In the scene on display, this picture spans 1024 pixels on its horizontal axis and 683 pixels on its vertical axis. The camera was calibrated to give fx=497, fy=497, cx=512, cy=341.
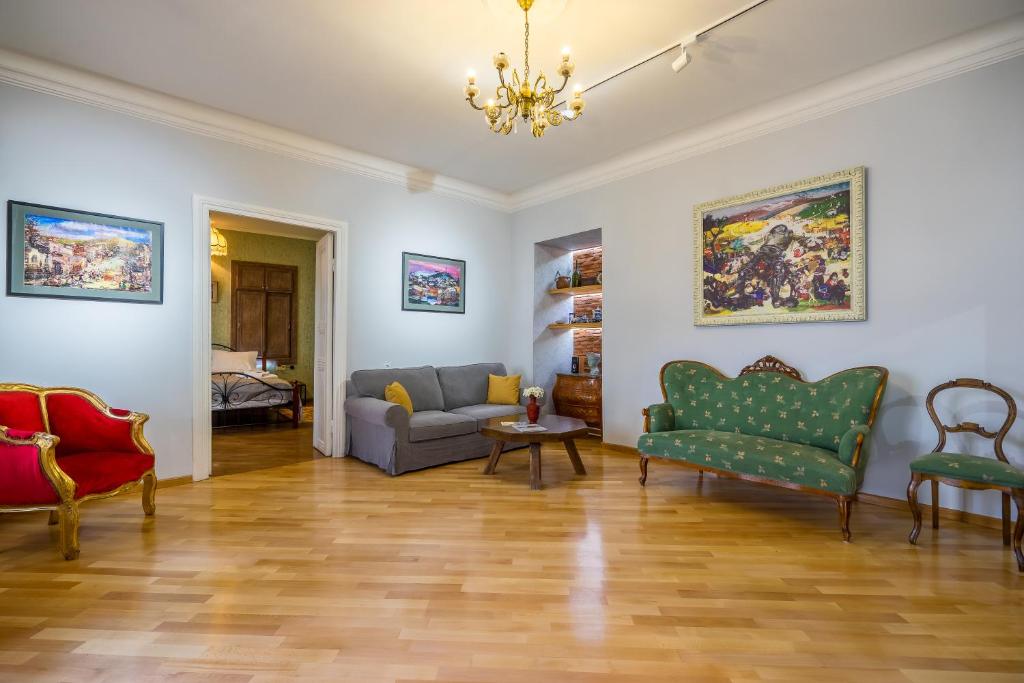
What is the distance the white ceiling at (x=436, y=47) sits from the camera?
3.00 meters

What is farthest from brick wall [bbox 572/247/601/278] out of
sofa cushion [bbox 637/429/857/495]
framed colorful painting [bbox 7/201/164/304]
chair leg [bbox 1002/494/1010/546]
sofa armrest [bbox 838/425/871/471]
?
framed colorful painting [bbox 7/201/164/304]

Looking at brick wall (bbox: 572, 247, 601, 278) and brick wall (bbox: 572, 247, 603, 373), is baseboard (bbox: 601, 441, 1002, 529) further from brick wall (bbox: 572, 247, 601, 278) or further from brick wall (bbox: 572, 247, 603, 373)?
brick wall (bbox: 572, 247, 601, 278)

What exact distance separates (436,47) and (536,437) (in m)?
2.95

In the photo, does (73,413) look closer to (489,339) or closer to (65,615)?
(65,615)

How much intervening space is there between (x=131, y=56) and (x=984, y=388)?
20.1 feet

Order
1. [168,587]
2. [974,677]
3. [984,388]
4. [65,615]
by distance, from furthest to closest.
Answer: [984,388]
[168,587]
[65,615]
[974,677]

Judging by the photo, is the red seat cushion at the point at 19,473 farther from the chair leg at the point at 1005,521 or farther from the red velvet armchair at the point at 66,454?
the chair leg at the point at 1005,521

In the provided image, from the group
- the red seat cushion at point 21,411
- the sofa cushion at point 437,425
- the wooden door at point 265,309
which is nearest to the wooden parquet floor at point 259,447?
the sofa cushion at point 437,425

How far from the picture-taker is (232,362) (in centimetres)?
755

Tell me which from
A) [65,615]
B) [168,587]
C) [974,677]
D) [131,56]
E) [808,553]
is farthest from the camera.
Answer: [131,56]

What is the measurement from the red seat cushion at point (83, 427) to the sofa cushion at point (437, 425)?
2062mm

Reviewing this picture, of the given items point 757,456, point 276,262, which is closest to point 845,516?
point 757,456

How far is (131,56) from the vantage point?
11.4 ft

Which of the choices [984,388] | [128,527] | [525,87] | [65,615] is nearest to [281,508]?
[128,527]
